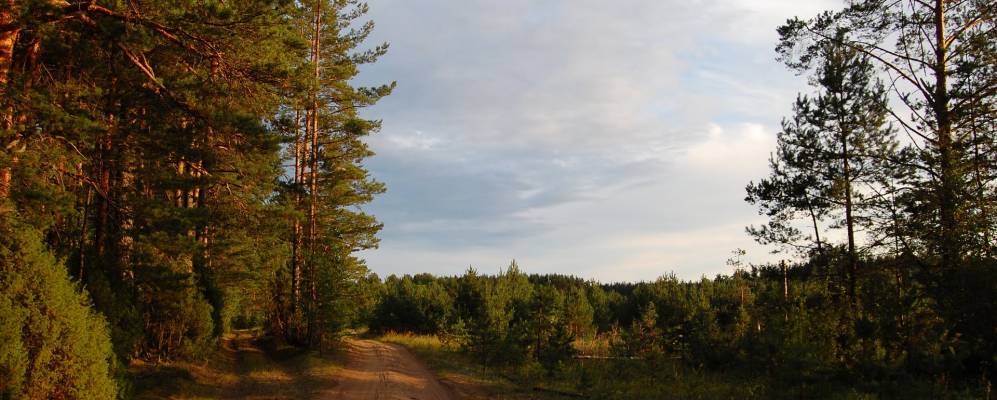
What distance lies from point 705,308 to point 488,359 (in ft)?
31.8

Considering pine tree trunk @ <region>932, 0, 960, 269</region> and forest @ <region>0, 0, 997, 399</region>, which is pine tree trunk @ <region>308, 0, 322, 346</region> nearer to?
forest @ <region>0, 0, 997, 399</region>

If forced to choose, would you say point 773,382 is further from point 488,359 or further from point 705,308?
point 488,359

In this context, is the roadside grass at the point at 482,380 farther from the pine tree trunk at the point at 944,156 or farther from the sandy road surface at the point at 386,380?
the pine tree trunk at the point at 944,156

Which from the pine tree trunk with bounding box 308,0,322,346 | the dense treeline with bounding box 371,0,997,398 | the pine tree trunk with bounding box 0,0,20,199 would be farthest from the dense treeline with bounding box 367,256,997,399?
the pine tree trunk with bounding box 0,0,20,199

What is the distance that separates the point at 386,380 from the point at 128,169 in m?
9.06

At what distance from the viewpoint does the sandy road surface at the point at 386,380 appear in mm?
14406

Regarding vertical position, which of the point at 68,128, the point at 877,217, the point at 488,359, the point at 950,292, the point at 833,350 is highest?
the point at 68,128

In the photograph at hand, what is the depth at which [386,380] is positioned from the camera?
1673 cm

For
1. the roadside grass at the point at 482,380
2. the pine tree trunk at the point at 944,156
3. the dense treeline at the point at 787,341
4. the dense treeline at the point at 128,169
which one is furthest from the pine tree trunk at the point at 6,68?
the pine tree trunk at the point at 944,156

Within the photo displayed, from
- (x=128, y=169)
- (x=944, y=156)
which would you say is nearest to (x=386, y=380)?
(x=128, y=169)

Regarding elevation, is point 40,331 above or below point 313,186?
below

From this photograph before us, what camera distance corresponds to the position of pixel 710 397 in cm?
1491

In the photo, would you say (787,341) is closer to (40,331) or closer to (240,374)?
(40,331)

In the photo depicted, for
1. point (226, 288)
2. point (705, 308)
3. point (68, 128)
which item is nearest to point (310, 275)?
point (226, 288)
